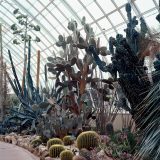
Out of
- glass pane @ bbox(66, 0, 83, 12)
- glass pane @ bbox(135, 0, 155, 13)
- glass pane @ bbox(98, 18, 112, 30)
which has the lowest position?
glass pane @ bbox(135, 0, 155, 13)

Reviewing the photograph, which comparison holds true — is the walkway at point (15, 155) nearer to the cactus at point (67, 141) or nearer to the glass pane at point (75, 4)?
the cactus at point (67, 141)

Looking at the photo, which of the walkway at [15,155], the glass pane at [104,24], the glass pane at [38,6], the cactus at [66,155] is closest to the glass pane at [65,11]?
the glass pane at [38,6]

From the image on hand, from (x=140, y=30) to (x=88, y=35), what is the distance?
3.20 m

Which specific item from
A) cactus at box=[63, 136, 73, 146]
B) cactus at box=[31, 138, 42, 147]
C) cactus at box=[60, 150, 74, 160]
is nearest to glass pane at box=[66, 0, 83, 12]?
cactus at box=[31, 138, 42, 147]

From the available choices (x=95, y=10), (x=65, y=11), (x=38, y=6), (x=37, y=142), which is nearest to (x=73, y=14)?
(x=65, y=11)

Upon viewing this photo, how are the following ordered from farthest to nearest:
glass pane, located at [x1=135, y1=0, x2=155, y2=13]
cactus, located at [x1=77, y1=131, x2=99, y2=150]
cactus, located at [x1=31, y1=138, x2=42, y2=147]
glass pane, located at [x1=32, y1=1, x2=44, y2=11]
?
glass pane, located at [x1=32, y1=1, x2=44, y2=11] < glass pane, located at [x1=135, y1=0, x2=155, y2=13] < cactus, located at [x1=31, y1=138, x2=42, y2=147] < cactus, located at [x1=77, y1=131, x2=99, y2=150]

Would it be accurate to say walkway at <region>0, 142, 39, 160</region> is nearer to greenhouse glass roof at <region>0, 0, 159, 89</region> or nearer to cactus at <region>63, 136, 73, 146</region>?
cactus at <region>63, 136, 73, 146</region>

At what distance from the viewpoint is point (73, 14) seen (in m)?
18.5

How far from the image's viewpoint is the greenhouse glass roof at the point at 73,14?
14547mm

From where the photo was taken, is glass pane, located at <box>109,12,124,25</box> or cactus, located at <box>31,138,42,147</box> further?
glass pane, located at <box>109,12,124,25</box>

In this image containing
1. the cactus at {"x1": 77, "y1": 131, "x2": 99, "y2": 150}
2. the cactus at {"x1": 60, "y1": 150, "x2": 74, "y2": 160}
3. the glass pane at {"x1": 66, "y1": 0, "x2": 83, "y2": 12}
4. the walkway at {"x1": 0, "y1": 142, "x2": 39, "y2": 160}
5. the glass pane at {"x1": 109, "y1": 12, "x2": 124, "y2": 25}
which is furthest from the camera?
the glass pane at {"x1": 66, "y1": 0, "x2": 83, "y2": 12}

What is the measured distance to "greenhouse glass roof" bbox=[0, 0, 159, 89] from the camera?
47.7ft

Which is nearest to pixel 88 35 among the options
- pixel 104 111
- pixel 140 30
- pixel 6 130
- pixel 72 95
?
pixel 72 95

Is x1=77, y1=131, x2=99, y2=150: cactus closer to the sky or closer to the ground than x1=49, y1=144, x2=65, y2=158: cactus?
closer to the sky
